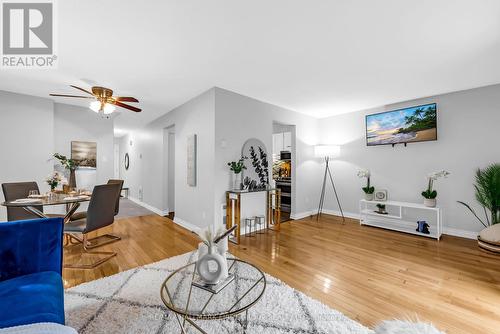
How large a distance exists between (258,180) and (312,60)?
222cm

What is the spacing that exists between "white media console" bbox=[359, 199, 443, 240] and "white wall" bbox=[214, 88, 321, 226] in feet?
4.06

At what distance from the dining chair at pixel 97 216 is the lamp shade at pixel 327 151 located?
4048mm

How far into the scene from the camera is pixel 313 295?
203 centimetres

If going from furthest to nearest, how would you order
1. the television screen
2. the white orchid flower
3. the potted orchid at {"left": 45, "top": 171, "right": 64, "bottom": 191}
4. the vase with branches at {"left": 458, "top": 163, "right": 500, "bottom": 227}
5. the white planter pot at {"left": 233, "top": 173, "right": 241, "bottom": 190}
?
the white orchid flower
the television screen
the white planter pot at {"left": 233, "top": 173, "right": 241, "bottom": 190}
the vase with branches at {"left": 458, "top": 163, "right": 500, "bottom": 227}
the potted orchid at {"left": 45, "top": 171, "right": 64, "bottom": 191}

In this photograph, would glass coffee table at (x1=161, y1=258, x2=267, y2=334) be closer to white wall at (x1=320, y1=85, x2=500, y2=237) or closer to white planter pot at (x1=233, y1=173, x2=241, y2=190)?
white planter pot at (x1=233, y1=173, x2=241, y2=190)

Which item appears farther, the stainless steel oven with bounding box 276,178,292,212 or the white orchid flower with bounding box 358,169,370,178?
the stainless steel oven with bounding box 276,178,292,212

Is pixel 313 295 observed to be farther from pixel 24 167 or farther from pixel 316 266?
pixel 24 167

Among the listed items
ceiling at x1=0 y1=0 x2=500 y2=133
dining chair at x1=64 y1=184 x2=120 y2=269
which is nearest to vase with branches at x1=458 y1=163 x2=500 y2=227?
ceiling at x1=0 y1=0 x2=500 y2=133

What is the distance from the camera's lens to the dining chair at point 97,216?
2658 millimetres

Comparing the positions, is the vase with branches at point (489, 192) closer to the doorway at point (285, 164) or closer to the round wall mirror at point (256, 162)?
the doorway at point (285, 164)

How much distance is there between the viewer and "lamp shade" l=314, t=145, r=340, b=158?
4949 millimetres

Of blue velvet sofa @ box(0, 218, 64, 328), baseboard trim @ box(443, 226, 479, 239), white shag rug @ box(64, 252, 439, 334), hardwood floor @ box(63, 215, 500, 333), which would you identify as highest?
blue velvet sofa @ box(0, 218, 64, 328)

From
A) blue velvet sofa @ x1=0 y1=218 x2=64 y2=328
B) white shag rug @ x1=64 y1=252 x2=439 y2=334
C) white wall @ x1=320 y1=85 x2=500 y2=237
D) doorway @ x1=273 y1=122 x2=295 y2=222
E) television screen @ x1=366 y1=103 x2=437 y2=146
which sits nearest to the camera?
blue velvet sofa @ x1=0 y1=218 x2=64 y2=328

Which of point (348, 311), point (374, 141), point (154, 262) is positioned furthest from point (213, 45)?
point (374, 141)
